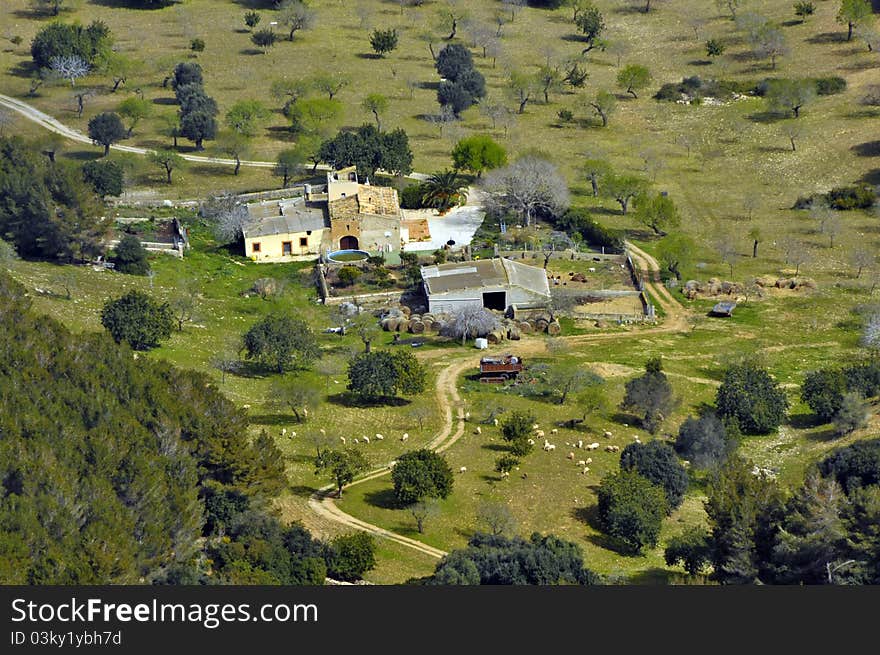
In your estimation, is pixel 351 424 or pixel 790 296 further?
pixel 790 296

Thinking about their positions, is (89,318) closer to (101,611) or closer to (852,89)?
(101,611)

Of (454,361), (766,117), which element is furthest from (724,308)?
(766,117)

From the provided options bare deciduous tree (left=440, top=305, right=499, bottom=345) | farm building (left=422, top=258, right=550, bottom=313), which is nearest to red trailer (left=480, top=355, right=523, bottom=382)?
bare deciduous tree (left=440, top=305, right=499, bottom=345)

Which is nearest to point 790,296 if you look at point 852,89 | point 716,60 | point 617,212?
point 617,212

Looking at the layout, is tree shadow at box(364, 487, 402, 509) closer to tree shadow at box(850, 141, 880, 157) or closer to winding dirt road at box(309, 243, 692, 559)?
winding dirt road at box(309, 243, 692, 559)

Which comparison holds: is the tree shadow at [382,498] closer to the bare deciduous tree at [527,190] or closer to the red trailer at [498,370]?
the red trailer at [498,370]

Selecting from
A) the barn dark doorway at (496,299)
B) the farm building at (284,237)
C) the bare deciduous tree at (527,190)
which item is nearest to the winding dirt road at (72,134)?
the bare deciduous tree at (527,190)
